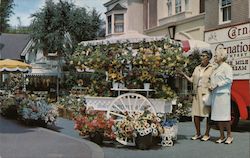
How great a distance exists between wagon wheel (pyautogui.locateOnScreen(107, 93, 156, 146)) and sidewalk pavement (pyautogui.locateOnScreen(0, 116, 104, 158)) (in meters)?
0.87

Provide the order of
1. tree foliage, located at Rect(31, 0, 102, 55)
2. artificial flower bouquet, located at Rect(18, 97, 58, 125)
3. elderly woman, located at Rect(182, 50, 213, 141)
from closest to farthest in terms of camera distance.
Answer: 1. elderly woman, located at Rect(182, 50, 213, 141)
2. artificial flower bouquet, located at Rect(18, 97, 58, 125)
3. tree foliage, located at Rect(31, 0, 102, 55)

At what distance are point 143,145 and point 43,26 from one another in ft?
75.0

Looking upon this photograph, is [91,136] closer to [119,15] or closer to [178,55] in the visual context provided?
[178,55]

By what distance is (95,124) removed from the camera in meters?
8.94

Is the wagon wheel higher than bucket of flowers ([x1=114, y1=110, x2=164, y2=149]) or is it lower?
higher

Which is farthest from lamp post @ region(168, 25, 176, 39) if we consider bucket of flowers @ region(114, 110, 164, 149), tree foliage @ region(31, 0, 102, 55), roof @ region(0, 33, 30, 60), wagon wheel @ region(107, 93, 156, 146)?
roof @ region(0, 33, 30, 60)

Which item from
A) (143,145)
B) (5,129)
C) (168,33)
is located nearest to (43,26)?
(168,33)

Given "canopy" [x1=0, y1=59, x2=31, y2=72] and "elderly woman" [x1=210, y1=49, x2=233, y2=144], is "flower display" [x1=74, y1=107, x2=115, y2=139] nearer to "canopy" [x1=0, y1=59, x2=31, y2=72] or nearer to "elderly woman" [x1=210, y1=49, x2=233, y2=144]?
"elderly woman" [x1=210, y1=49, x2=233, y2=144]

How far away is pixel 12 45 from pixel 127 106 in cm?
4160

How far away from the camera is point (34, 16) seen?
30422mm

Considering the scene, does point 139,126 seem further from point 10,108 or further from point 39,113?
point 10,108

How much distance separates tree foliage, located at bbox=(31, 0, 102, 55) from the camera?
29625 millimetres

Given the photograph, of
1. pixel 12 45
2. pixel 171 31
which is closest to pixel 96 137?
pixel 171 31

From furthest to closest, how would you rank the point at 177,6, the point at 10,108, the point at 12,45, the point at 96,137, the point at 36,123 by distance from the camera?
the point at 12,45 → the point at 177,6 → the point at 10,108 → the point at 36,123 → the point at 96,137
